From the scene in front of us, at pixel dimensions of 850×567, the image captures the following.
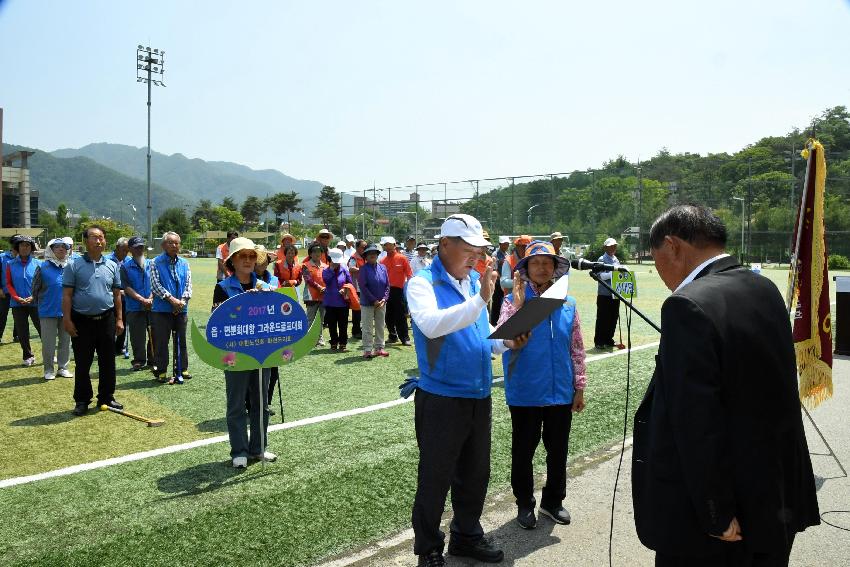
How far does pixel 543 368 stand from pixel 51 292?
25.8ft

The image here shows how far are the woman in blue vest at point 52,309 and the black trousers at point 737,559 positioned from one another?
30.6ft

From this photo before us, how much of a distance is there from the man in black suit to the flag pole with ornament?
416 centimetres

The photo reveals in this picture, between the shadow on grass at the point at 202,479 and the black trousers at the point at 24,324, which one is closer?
the shadow on grass at the point at 202,479

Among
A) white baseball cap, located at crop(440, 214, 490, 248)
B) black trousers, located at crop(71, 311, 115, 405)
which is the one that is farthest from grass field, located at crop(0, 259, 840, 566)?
white baseball cap, located at crop(440, 214, 490, 248)

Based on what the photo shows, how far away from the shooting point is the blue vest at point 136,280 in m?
9.61

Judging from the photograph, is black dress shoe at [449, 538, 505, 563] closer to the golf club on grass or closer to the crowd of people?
the crowd of people

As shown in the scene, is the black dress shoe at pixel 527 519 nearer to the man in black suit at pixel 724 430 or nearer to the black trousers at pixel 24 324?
the man in black suit at pixel 724 430

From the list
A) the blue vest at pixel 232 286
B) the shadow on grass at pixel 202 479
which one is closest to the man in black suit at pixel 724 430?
the shadow on grass at pixel 202 479

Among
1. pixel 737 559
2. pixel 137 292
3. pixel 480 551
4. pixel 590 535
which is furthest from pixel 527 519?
pixel 137 292

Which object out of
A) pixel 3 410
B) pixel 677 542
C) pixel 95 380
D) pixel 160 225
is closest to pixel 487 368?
pixel 677 542

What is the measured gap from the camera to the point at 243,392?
564 cm

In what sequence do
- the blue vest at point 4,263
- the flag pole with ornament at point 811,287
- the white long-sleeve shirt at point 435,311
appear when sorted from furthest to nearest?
1. the blue vest at point 4,263
2. the flag pole with ornament at point 811,287
3. the white long-sleeve shirt at point 435,311

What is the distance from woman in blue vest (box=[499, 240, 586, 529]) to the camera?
4.54 m

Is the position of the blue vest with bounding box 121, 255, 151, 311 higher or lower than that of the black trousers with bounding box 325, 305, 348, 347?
higher
